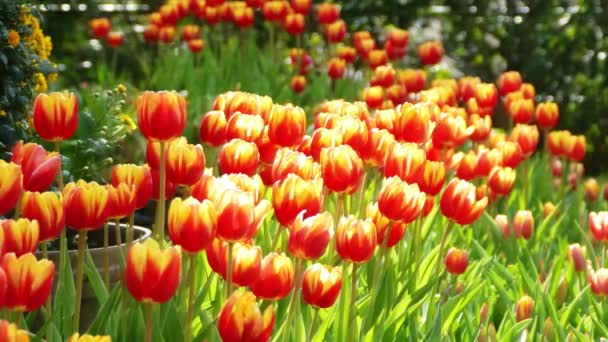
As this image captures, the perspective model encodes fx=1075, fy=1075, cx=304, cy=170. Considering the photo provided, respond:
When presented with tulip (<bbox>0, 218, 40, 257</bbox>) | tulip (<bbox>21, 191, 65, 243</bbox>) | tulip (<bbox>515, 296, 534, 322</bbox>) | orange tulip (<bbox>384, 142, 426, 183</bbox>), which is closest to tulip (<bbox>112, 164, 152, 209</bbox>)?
tulip (<bbox>21, 191, 65, 243</bbox>)

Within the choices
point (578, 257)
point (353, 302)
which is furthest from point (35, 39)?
point (353, 302)

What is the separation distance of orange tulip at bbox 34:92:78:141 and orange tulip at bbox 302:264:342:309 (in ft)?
2.20

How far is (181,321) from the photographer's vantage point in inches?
88.0

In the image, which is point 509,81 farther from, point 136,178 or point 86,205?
point 86,205

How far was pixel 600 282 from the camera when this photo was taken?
284 centimetres

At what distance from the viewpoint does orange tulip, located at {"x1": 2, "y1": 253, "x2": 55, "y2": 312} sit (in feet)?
5.51

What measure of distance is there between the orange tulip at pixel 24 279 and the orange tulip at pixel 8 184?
0.91ft

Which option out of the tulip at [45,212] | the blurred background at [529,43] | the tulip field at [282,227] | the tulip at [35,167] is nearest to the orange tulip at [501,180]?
the tulip field at [282,227]

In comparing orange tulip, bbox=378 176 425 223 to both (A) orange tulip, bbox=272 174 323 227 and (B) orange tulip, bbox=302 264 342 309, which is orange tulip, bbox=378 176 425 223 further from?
(B) orange tulip, bbox=302 264 342 309

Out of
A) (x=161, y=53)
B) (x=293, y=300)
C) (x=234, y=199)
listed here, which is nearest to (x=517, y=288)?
(x=293, y=300)

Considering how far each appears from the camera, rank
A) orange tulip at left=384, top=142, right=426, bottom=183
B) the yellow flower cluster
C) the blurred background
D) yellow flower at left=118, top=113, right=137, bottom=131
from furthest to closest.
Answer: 1. the blurred background
2. yellow flower at left=118, top=113, right=137, bottom=131
3. the yellow flower cluster
4. orange tulip at left=384, top=142, right=426, bottom=183

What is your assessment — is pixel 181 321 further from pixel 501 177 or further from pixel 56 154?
pixel 501 177

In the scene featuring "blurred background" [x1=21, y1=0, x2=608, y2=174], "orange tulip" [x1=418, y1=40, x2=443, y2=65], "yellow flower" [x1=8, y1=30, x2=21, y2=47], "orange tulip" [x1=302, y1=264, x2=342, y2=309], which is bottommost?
"blurred background" [x1=21, y1=0, x2=608, y2=174]

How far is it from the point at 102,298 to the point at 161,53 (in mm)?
4642
